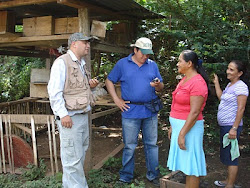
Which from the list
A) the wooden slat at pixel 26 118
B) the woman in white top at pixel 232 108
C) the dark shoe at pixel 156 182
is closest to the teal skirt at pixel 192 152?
the woman in white top at pixel 232 108

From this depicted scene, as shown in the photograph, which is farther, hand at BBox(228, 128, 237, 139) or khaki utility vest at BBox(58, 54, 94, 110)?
hand at BBox(228, 128, 237, 139)

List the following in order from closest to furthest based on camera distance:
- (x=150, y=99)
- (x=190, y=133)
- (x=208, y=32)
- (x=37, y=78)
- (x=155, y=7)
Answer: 1. (x=190, y=133)
2. (x=150, y=99)
3. (x=208, y=32)
4. (x=37, y=78)
5. (x=155, y=7)

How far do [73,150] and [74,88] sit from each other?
71cm

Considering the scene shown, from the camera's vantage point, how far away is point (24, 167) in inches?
173

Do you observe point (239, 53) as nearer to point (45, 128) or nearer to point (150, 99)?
point (150, 99)

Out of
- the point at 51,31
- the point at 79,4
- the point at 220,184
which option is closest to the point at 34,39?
the point at 51,31

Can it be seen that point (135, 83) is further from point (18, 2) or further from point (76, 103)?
point (18, 2)

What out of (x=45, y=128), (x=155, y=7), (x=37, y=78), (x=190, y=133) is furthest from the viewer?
(x=45, y=128)

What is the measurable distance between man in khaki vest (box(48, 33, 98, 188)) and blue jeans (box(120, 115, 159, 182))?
74 cm

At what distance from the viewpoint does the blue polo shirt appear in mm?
3645

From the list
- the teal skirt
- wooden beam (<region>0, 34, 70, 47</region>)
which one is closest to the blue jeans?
the teal skirt

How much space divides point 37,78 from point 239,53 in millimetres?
3325

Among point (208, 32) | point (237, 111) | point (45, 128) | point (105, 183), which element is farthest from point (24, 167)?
point (208, 32)

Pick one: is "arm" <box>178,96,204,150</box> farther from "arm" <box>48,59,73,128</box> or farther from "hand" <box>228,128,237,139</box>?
"arm" <box>48,59,73,128</box>
